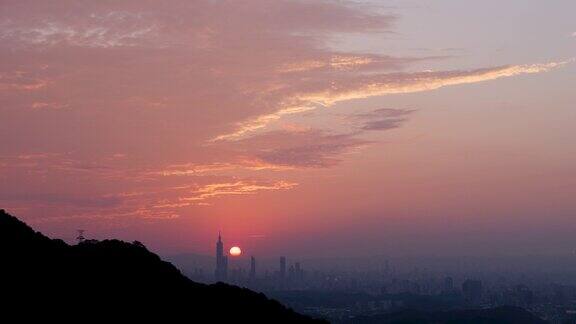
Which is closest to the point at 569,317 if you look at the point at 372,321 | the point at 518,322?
the point at 518,322

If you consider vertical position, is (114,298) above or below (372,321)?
above

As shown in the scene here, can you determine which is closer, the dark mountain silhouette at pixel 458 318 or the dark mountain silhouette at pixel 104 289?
the dark mountain silhouette at pixel 104 289

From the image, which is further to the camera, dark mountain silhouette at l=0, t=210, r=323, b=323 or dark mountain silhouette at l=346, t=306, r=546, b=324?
dark mountain silhouette at l=346, t=306, r=546, b=324

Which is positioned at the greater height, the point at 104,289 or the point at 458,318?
the point at 104,289

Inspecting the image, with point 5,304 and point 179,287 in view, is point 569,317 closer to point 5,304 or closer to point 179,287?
point 179,287

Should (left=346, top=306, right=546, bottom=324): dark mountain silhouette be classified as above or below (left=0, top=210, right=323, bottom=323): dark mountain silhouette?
below
